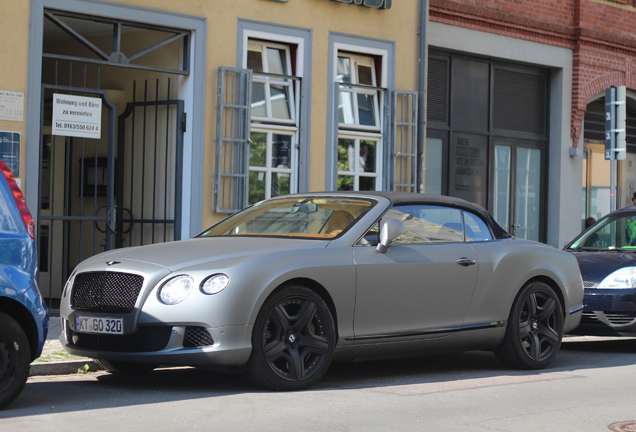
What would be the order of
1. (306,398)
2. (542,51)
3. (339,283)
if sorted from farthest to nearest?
(542,51), (339,283), (306,398)

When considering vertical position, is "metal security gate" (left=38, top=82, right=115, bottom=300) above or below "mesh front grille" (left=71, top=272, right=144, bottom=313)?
above

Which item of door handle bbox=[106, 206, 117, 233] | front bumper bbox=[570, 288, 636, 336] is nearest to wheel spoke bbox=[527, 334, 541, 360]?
front bumper bbox=[570, 288, 636, 336]

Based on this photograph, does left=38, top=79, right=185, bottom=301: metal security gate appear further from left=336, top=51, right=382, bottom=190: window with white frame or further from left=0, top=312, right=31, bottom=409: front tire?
left=0, top=312, right=31, bottom=409: front tire

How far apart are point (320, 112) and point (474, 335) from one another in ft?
21.8

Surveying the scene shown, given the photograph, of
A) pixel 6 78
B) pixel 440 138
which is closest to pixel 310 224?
pixel 6 78

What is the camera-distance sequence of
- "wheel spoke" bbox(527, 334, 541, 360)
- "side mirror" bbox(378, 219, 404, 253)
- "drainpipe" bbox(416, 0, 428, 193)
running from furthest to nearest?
"drainpipe" bbox(416, 0, 428, 193) → "wheel spoke" bbox(527, 334, 541, 360) → "side mirror" bbox(378, 219, 404, 253)

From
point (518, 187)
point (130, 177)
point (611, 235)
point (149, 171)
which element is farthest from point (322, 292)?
point (518, 187)

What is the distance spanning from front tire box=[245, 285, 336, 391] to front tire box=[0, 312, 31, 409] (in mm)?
1535

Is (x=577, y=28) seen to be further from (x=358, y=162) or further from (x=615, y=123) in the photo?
(x=358, y=162)

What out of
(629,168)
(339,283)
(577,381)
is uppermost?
(629,168)

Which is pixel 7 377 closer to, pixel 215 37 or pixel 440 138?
pixel 215 37

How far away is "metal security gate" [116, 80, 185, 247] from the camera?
13672 millimetres

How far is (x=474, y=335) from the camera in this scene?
8.75 metres

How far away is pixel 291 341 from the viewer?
24.3ft
